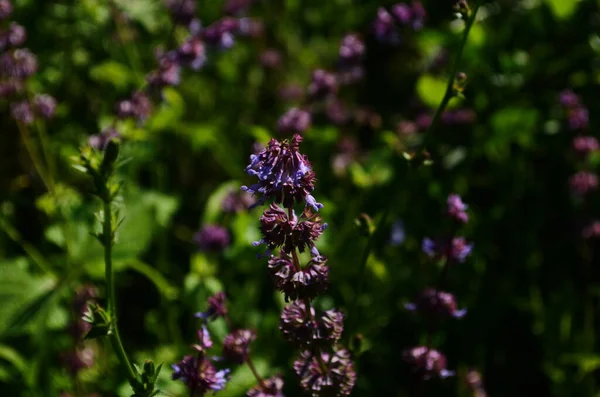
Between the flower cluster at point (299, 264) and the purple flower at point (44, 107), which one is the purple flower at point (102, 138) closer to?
the purple flower at point (44, 107)

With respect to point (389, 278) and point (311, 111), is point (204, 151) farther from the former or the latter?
point (389, 278)

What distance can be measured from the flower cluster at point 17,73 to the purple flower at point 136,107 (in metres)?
0.49

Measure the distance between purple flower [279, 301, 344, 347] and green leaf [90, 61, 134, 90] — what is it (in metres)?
2.47

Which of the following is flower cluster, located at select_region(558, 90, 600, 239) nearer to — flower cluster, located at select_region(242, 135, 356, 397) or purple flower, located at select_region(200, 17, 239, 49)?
purple flower, located at select_region(200, 17, 239, 49)

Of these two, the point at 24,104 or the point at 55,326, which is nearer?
the point at 55,326

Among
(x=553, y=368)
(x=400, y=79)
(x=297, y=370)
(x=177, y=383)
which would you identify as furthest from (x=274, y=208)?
(x=400, y=79)

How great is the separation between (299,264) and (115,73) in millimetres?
2541

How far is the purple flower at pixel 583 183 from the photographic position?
138 inches

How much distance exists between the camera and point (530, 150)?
3836 millimetres

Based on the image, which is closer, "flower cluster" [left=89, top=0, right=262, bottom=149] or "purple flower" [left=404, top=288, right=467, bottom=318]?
"purple flower" [left=404, top=288, right=467, bottom=318]

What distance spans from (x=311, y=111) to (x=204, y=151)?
0.93 metres

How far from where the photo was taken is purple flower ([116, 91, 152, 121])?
127 inches

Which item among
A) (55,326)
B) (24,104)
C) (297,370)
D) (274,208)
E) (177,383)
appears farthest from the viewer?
(24,104)

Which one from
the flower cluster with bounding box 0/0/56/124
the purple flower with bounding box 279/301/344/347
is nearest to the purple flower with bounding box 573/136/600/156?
the purple flower with bounding box 279/301/344/347
